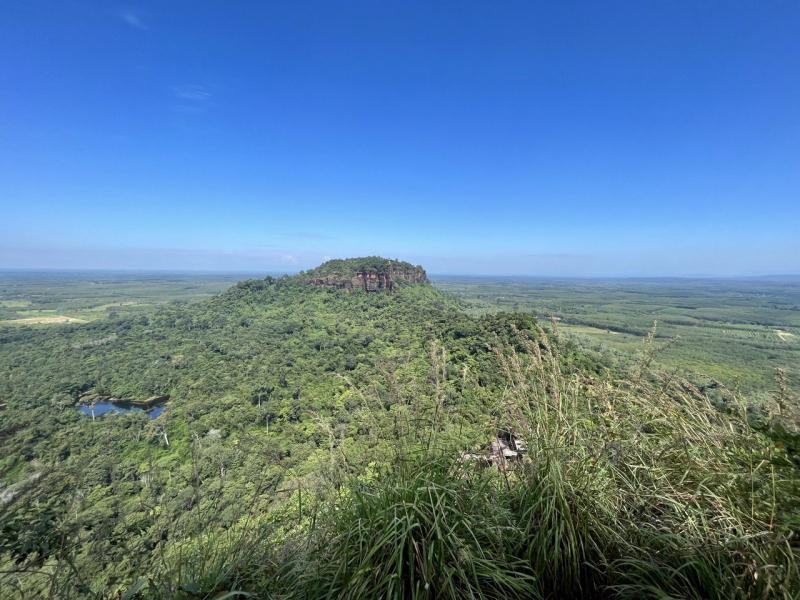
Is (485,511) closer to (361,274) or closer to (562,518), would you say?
(562,518)

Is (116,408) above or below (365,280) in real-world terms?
below

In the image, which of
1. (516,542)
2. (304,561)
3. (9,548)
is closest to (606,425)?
(516,542)

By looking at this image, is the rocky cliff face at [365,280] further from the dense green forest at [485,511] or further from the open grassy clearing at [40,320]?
the dense green forest at [485,511]

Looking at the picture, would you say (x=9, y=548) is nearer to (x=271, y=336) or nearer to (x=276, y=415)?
(x=276, y=415)

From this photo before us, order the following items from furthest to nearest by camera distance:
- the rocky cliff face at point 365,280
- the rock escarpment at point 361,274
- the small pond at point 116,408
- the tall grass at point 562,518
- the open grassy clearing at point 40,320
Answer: the open grassy clearing at point 40,320 < the rock escarpment at point 361,274 < the rocky cliff face at point 365,280 < the small pond at point 116,408 < the tall grass at point 562,518

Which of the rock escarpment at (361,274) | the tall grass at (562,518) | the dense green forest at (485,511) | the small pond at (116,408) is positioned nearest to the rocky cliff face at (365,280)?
the rock escarpment at (361,274)

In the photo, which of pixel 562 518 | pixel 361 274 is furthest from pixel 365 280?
pixel 562 518

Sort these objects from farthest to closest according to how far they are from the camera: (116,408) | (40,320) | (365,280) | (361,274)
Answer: (40,320) < (365,280) < (361,274) < (116,408)

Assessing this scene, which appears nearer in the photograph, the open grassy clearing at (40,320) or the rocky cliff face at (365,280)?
the rocky cliff face at (365,280)

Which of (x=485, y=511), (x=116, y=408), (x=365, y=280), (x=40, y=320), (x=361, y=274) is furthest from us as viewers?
(x=40, y=320)
